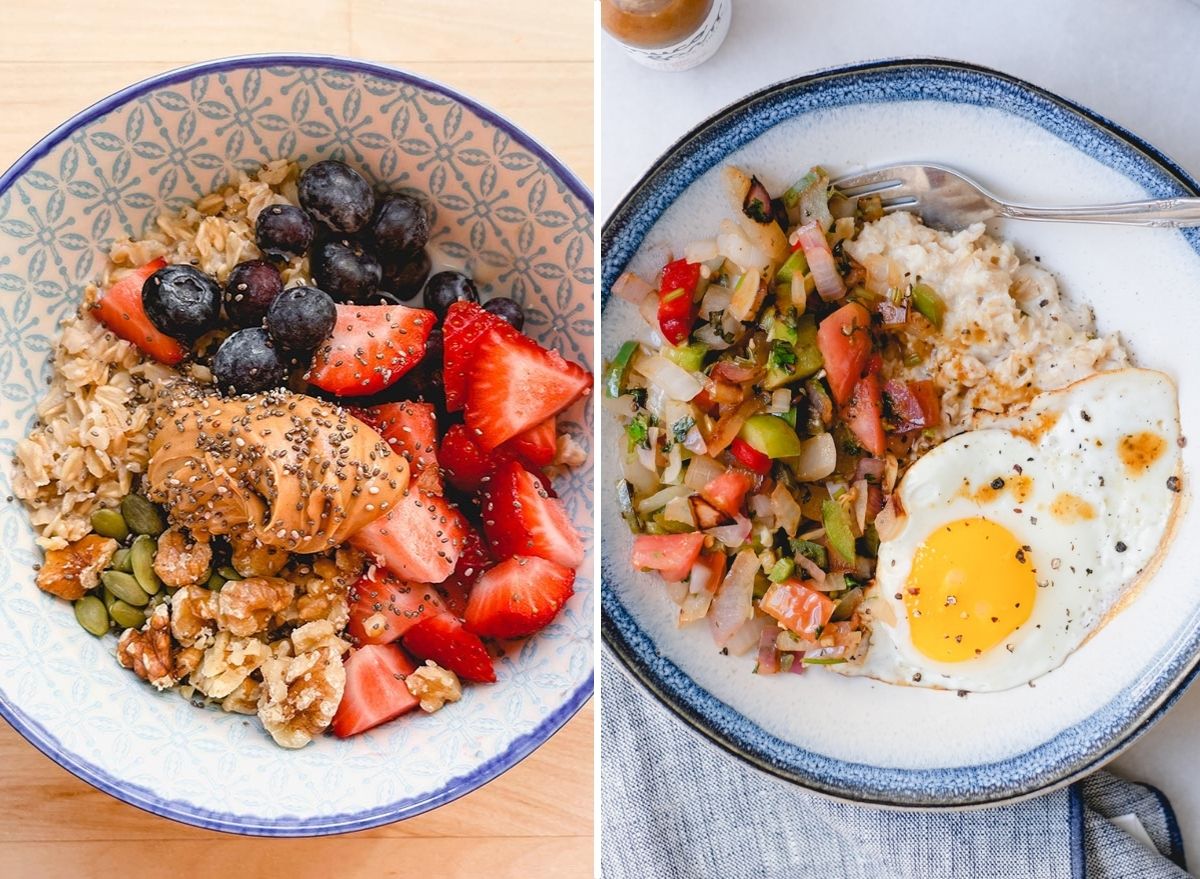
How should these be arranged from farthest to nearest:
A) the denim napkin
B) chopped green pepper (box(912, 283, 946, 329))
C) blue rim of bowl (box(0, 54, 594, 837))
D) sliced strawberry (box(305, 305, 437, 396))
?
the denim napkin, chopped green pepper (box(912, 283, 946, 329)), sliced strawberry (box(305, 305, 437, 396)), blue rim of bowl (box(0, 54, 594, 837))

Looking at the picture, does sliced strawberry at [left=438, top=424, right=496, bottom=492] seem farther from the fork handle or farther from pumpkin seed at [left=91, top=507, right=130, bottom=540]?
the fork handle

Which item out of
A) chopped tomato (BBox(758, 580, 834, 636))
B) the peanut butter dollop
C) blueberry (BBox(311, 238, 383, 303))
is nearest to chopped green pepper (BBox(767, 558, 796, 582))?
chopped tomato (BBox(758, 580, 834, 636))

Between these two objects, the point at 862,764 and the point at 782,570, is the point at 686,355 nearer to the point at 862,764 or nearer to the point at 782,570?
the point at 782,570

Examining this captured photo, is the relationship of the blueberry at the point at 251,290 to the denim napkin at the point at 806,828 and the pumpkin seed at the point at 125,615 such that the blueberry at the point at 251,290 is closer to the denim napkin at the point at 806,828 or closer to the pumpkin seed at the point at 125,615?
the pumpkin seed at the point at 125,615

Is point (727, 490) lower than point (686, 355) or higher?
lower

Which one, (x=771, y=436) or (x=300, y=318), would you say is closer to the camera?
(x=300, y=318)

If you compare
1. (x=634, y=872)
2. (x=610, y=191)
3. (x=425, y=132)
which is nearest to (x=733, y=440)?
(x=610, y=191)

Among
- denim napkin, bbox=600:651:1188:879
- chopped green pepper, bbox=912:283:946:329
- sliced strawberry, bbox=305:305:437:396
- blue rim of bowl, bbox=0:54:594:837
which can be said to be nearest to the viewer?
blue rim of bowl, bbox=0:54:594:837

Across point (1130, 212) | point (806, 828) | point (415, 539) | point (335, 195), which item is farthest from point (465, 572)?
point (1130, 212)
